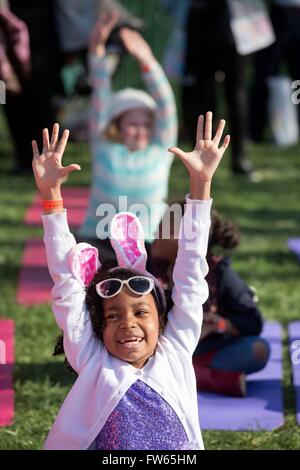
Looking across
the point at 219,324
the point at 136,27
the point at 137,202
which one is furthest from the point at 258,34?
the point at 219,324

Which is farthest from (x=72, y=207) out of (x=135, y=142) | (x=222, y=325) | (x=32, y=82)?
(x=222, y=325)

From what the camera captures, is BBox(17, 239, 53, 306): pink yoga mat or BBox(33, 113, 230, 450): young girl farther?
BBox(17, 239, 53, 306): pink yoga mat

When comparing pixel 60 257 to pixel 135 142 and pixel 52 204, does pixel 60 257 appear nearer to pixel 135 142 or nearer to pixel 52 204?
pixel 52 204

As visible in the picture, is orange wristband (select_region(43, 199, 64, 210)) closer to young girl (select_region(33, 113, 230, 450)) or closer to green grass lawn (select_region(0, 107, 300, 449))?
young girl (select_region(33, 113, 230, 450))

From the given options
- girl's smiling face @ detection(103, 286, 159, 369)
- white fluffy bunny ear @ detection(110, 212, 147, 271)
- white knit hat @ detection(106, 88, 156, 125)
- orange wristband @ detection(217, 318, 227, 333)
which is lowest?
orange wristband @ detection(217, 318, 227, 333)

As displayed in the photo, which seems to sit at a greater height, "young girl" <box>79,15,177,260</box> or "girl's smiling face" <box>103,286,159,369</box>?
"young girl" <box>79,15,177,260</box>

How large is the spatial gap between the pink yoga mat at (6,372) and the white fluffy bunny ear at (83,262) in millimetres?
1085

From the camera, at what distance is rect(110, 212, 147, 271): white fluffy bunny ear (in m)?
3.38

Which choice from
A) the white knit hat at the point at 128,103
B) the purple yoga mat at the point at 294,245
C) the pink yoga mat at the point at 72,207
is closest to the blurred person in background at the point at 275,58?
the pink yoga mat at the point at 72,207

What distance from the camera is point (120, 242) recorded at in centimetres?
338

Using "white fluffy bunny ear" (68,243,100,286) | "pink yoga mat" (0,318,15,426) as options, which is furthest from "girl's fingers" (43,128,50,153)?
"pink yoga mat" (0,318,15,426)

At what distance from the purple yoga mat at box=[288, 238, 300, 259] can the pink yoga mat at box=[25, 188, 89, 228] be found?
56.9 inches

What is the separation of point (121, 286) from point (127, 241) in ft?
0.61

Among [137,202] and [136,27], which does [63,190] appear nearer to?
[136,27]
